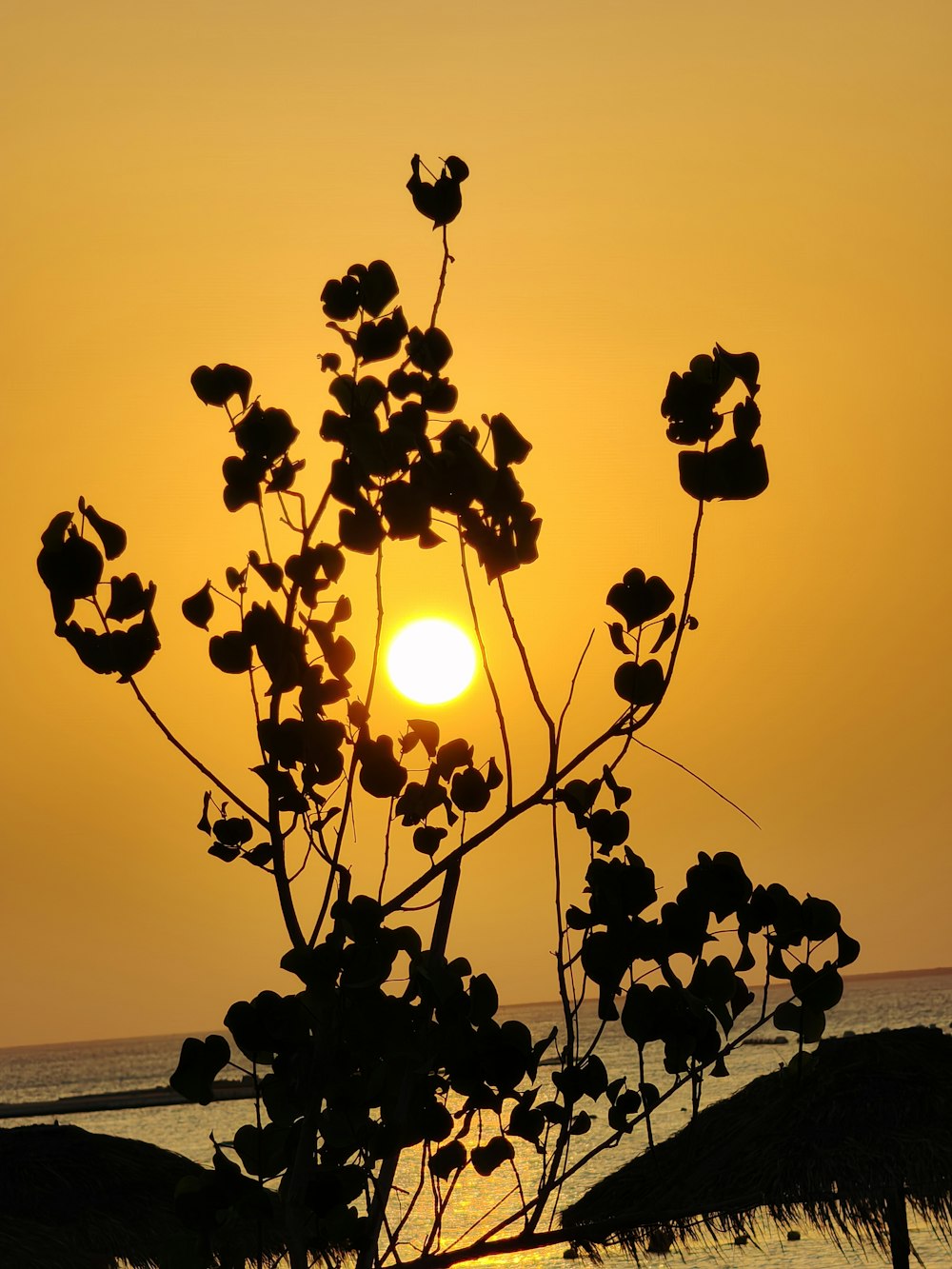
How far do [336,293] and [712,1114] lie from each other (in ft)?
33.7

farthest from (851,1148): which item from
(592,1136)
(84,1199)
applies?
(592,1136)

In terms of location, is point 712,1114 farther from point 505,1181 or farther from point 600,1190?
point 505,1181

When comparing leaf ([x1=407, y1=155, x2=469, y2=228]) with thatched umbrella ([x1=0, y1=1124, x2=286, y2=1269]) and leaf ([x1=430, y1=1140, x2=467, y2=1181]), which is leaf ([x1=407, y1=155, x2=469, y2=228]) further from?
thatched umbrella ([x1=0, y1=1124, x2=286, y2=1269])

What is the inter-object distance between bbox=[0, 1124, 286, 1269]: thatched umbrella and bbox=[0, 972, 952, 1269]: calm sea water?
51 cm

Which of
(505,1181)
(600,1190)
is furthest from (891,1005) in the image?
(600,1190)

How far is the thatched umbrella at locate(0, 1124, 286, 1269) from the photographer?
1081 cm

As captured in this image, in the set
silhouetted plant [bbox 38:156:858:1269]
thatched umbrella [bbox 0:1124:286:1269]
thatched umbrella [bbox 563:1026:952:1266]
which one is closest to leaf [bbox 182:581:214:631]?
silhouetted plant [bbox 38:156:858:1269]

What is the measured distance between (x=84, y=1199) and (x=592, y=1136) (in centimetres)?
3798

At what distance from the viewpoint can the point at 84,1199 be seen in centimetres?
1183

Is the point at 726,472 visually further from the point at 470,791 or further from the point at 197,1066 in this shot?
the point at 197,1066

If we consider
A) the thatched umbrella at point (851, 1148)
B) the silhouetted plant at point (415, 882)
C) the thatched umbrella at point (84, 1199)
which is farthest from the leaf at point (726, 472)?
the thatched umbrella at point (851, 1148)

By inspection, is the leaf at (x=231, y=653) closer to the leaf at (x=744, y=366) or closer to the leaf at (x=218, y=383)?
the leaf at (x=218, y=383)

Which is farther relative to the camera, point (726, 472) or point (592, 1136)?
point (592, 1136)

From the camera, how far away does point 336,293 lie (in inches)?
125
